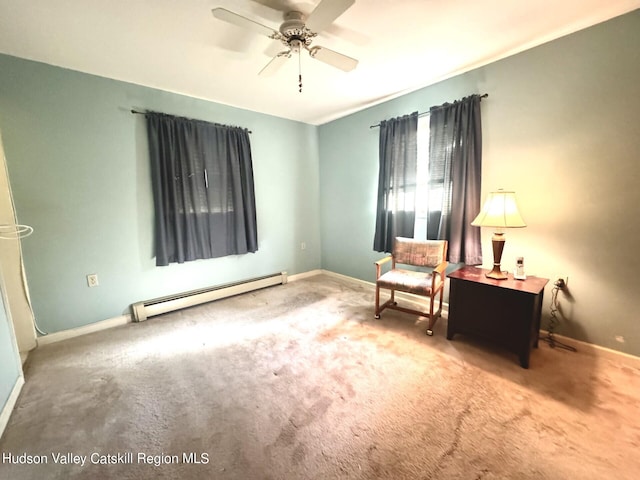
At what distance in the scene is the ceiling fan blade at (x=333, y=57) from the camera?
5.91 ft

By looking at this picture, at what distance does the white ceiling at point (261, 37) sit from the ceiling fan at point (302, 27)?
0.33 ft

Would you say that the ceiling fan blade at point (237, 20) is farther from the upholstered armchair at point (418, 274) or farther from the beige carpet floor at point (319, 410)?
the beige carpet floor at point (319, 410)

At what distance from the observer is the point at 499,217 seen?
6.50 feet

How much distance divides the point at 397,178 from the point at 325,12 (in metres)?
1.94

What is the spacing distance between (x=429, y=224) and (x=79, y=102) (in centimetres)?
364

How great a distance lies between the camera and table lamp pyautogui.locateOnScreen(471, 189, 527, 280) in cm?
195

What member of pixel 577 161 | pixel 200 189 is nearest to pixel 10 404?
A: pixel 200 189

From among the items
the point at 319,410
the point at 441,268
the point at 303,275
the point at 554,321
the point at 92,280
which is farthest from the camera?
the point at 303,275

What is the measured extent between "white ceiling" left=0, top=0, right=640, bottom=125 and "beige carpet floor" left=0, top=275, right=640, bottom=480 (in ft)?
8.12

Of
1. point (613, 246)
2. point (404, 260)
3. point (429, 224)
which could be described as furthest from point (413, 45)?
point (613, 246)

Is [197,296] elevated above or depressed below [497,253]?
below

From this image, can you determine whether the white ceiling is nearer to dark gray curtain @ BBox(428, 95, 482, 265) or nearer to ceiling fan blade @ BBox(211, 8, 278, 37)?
ceiling fan blade @ BBox(211, 8, 278, 37)

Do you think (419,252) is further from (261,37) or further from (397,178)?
(261,37)

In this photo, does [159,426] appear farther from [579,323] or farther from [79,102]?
[579,323]
